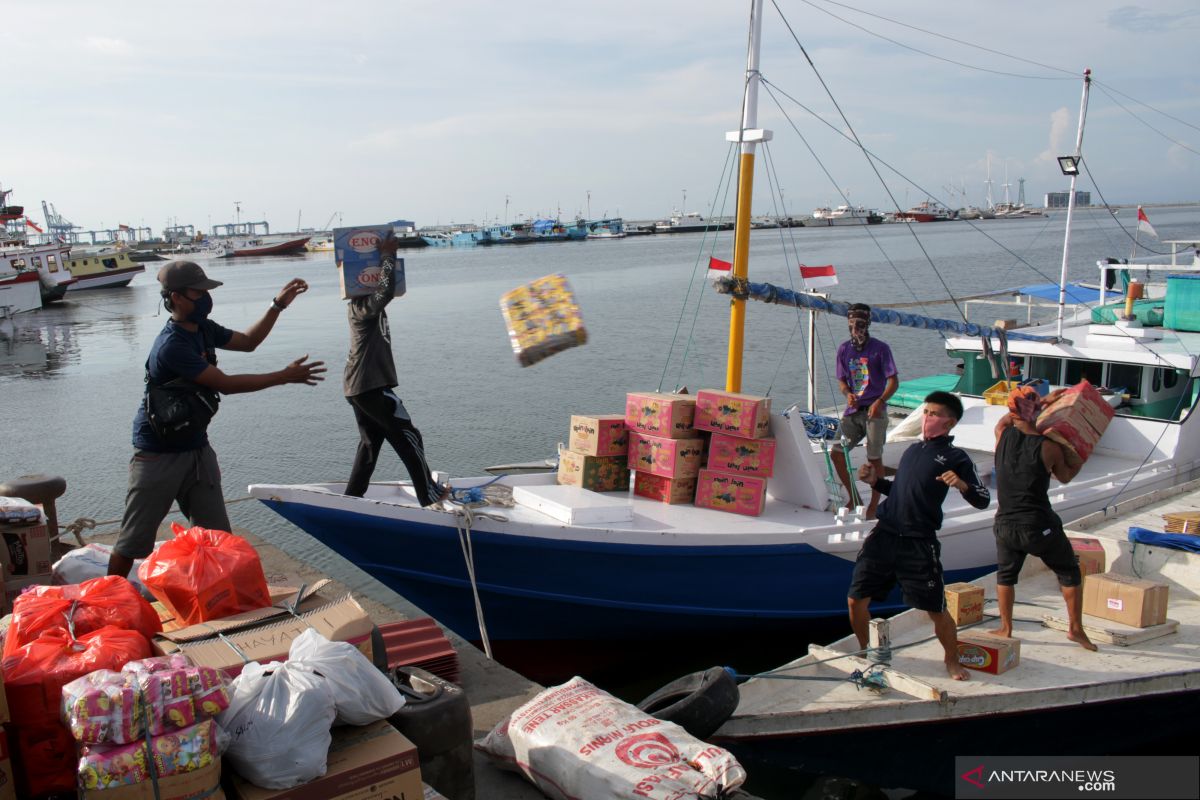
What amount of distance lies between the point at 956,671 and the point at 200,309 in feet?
16.2

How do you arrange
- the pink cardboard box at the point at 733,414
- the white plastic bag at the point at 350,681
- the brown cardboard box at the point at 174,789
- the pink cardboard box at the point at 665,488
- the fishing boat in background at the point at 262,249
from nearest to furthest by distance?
the brown cardboard box at the point at 174,789
the white plastic bag at the point at 350,681
the pink cardboard box at the point at 733,414
the pink cardboard box at the point at 665,488
the fishing boat in background at the point at 262,249

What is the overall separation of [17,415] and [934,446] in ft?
79.5

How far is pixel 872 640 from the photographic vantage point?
236 inches

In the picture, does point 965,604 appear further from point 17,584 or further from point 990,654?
point 17,584

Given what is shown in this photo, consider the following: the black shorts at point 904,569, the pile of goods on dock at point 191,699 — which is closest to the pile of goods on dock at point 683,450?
the black shorts at point 904,569

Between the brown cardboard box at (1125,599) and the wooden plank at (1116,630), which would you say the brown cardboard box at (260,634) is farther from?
the brown cardboard box at (1125,599)

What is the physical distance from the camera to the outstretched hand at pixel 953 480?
17.1ft

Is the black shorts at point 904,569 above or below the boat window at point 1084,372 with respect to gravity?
below

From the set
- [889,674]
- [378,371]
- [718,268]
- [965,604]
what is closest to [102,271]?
[718,268]

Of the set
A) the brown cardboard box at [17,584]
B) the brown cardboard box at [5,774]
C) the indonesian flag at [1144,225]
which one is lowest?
the brown cardboard box at [17,584]

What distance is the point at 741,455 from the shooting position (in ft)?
24.7

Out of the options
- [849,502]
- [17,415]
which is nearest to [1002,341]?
[849,502]

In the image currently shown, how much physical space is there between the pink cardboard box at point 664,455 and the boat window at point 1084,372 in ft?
17.4

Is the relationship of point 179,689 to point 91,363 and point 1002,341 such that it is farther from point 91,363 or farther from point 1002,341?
point 91,363
